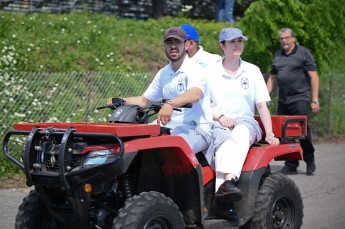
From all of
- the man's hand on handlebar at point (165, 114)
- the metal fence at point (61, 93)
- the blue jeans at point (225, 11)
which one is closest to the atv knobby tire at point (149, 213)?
the man's hand on handlebar at point (165, 114)

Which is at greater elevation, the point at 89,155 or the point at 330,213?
the point at 89,155

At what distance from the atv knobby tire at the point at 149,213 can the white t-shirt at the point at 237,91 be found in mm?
1560

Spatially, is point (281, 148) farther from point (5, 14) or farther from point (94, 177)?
point (5, 14)

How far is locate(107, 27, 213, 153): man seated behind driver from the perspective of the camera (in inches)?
259

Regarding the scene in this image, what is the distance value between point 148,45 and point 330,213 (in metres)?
7.76

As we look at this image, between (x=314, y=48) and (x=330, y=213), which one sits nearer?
(x=330, y=213)

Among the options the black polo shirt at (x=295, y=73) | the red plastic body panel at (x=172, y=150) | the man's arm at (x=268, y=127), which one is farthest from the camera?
the black polo shirt at (x=295, y=73)

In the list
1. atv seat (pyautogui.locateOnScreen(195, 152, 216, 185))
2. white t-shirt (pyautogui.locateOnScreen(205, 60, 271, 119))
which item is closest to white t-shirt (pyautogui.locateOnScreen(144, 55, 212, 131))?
atv seat (pyautogui.locateOnScreen(195, 152, 216, 185))

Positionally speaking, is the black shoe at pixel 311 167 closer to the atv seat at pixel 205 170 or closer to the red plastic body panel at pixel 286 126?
the red plastic body panel at pixel 286 126

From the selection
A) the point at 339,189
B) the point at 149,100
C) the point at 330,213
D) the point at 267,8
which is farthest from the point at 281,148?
the point at 267,8

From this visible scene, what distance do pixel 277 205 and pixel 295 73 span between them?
14.9 ft

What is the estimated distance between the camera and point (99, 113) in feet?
40.4

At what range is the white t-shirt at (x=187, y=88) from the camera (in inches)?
264

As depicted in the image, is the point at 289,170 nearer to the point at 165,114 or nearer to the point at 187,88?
the point at 187,88
